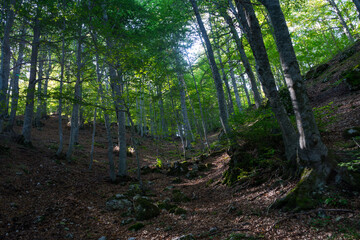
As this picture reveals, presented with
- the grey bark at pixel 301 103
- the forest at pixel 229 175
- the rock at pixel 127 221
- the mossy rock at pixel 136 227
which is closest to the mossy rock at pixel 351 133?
the forest at pixel 229 175

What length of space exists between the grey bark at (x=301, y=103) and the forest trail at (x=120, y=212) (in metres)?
0.77

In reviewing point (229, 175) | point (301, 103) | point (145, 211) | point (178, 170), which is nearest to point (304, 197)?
point (301, 103)

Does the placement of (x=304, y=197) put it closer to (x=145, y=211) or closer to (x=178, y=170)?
(x=145, y=211)

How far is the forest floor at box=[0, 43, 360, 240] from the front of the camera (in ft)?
9.36

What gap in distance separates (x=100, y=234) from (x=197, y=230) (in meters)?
2.50

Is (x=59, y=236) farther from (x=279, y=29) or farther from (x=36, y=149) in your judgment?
(x=36, y=149)

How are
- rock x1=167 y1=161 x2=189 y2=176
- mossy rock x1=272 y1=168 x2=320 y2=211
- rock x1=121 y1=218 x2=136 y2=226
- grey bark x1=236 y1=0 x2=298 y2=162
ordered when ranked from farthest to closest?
rock x1=167 y1=161 x2=189 y2=176
rock x1=121 y1=218 x2=136 y2=226
grey bark x1=236 y1=0 x2=298 y2=162
mossy rock x1=272 y1=168 x2=320 y2=211

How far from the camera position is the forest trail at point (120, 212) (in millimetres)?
2857

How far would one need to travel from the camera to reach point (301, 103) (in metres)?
3.46

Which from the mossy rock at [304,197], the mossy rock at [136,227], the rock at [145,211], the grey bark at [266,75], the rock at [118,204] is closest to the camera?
the mossy rock at [304,197]

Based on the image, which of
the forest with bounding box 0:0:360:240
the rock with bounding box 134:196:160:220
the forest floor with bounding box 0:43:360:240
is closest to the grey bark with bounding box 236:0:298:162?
the forest with bounding box 0:0:360:240

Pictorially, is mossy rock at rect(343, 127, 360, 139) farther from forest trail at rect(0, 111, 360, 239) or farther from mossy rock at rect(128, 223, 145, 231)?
mossy rock at rect(128, 223, 145, 231)

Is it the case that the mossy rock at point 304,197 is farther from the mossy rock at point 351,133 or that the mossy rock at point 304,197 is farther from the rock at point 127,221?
the rock at point 127,221

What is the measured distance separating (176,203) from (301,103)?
4.67 m
